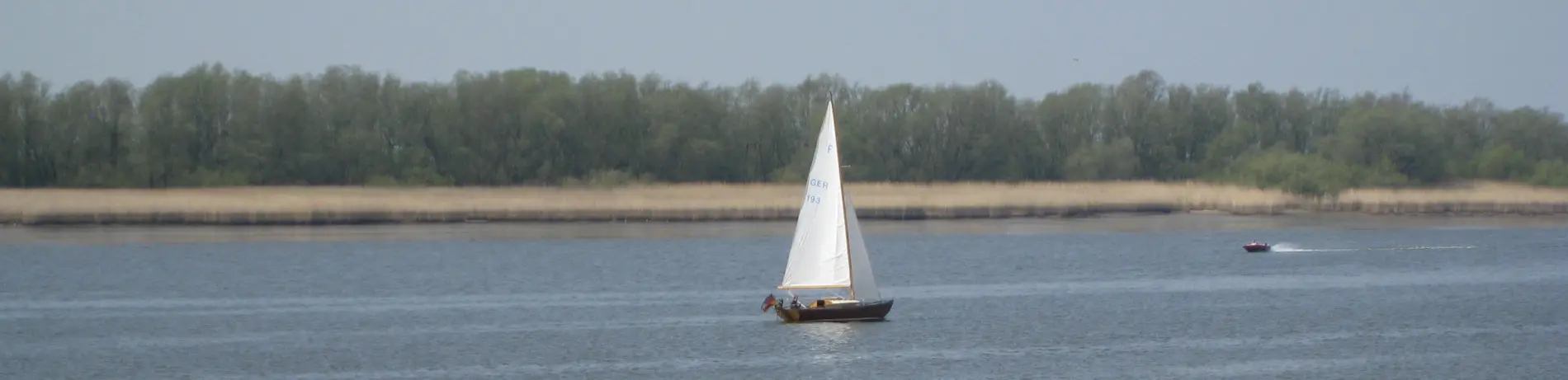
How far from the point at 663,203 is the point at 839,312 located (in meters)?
53.1

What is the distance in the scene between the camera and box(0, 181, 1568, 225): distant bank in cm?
8212

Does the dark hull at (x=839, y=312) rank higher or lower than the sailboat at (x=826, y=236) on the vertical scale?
lower

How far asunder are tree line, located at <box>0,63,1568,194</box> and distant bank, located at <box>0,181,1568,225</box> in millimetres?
3656

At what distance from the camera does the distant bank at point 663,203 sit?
3233 inches

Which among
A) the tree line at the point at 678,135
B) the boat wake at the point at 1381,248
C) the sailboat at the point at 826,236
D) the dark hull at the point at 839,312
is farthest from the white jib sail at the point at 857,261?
the tree line at the point at 678,135

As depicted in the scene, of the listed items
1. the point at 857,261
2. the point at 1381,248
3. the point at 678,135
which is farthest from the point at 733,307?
the point at 678,135

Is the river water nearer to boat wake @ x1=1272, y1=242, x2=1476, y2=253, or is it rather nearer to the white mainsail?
boat wake @ x1=1272, y1=242, x2=1476, y2=253

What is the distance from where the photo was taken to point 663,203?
9412cm

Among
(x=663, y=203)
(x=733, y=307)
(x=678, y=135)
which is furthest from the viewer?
(x=678, y=135)

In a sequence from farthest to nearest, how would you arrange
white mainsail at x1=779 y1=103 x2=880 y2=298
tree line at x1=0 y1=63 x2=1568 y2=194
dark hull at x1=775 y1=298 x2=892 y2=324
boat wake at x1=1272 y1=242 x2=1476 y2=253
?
tree line at x1=0 y1=63 x2=1568 y2=194, boat wake at x1=1272 y1=242 x2=1476 y2=253, dark hull at x1=775 y1=298 x2=892 y2=324, white mainsail at x1=779 y1=103 x2=880 y2=298

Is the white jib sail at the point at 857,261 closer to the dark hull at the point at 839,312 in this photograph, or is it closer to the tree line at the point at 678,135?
the dark hull at the point at 839,312

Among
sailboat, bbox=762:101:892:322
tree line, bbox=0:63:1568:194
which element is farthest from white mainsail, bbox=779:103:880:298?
tree line, bbox=0:63:1568:194

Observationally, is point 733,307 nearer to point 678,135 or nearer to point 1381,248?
point 1381,248

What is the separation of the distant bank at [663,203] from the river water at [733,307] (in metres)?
5.21
